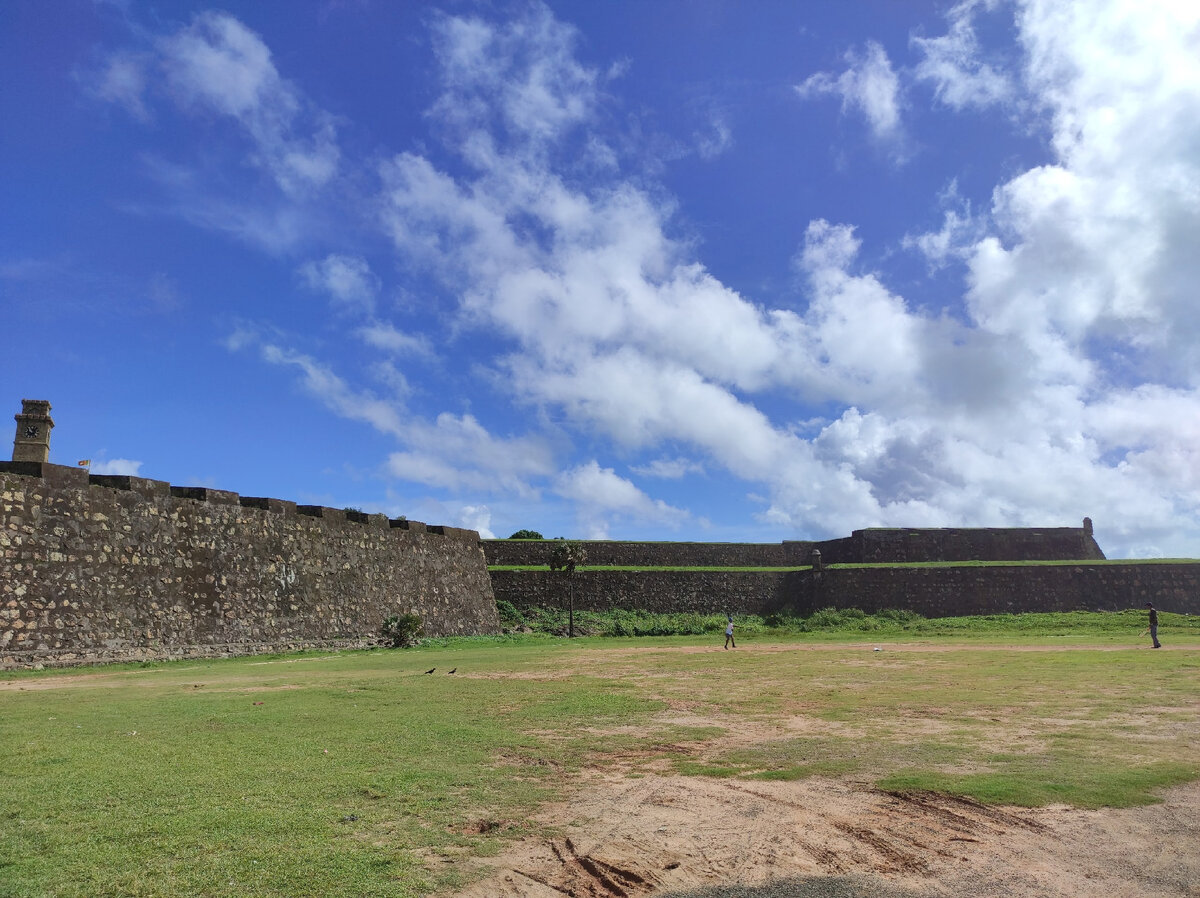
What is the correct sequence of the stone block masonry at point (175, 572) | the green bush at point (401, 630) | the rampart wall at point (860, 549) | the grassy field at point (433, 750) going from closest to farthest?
the grassy field at point (433, 750) < the stone block masonry at point (175, 572) < the green bush at point (401, 630) < the rampart wall at point (860, 549)

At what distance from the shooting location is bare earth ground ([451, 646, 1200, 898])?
14.7 ft

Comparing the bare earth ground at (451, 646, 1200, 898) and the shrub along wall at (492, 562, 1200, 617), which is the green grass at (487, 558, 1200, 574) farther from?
the bare earth ground at (451, 646, 1200, 898)

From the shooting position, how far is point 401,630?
2572 cm

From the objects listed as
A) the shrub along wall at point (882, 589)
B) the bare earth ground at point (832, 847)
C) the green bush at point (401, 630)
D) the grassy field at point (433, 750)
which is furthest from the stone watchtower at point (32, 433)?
the shrub along wall at point (882, 589)

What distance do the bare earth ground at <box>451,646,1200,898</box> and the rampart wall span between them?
3870 cm

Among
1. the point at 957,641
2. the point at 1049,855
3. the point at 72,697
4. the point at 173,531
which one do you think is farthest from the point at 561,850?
the point at 957,641

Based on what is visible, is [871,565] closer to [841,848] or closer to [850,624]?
[850,624]

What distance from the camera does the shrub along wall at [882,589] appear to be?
3394 centimetres

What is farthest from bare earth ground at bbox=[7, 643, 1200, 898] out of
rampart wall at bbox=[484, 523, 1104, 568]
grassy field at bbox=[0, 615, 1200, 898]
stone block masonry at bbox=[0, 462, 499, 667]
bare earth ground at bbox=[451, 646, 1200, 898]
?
rampart wall at bbox=[484, 523, 1104, 568]

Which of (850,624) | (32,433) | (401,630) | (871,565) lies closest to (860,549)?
(871,565)

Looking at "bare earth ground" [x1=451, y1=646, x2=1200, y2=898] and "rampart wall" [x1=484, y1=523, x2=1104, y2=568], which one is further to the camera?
"rampart wall" [x1=484, y1=523, x2=1104, y2=568]

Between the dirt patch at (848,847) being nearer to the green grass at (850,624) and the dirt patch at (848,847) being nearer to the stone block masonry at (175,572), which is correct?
the stone block masonry at (175,572)

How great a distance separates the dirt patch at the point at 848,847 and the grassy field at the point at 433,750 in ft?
1.26

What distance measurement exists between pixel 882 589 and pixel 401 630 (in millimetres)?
24569
